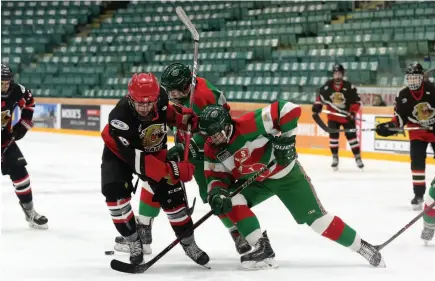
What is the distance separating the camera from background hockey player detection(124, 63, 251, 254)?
3404mm

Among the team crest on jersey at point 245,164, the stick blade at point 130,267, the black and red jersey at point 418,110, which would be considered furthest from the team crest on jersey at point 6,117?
the black and red jersey at point 418,110

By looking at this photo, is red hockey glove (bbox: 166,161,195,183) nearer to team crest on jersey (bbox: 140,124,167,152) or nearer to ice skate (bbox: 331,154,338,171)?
team crest on jersey (bbox: 140,124,167,152)

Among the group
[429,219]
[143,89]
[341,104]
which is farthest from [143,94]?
[341,104]

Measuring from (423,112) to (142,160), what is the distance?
2.88 meters

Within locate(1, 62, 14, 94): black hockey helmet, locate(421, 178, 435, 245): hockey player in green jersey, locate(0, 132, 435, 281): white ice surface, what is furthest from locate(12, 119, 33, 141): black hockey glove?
locate(421, 178, 435, 245): hockey player in green jersey

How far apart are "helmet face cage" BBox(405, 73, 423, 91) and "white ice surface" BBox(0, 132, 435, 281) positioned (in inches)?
35.9

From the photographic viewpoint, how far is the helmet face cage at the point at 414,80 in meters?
5.03

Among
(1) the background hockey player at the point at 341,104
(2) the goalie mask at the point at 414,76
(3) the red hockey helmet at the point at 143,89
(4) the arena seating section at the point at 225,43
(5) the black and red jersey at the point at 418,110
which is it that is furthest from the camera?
(4) the arena seating section at the point at 225,43

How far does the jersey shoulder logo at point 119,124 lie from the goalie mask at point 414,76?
2.72m

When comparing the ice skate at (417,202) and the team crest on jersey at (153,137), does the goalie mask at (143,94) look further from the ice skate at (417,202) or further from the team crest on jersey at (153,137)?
the ice skate at (417,202)

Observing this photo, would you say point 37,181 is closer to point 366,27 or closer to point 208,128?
point 208,128

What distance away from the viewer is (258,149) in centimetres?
320

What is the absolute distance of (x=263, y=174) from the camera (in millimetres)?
3172

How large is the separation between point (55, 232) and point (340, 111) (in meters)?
4.60
